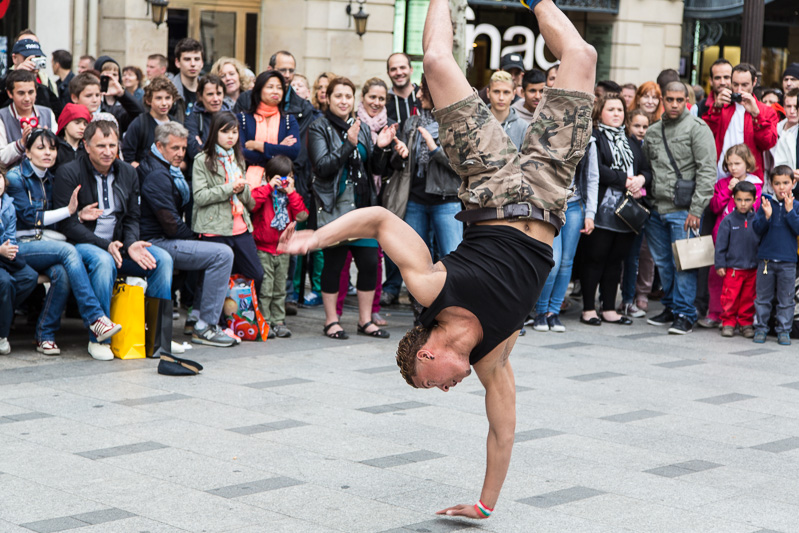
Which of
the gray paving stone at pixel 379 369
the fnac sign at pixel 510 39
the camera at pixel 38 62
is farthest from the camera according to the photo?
the fnac sign at pixel 510 39

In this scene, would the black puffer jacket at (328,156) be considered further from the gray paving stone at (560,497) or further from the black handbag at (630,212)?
the gray paving stone at (560,497)

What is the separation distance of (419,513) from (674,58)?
58.9ft

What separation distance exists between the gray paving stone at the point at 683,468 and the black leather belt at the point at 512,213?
1.65 metres

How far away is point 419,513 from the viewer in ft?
15.2

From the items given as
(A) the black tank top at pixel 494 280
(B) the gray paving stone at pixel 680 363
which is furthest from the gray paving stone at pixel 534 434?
(B) the gray paving stone at pixel 680 363

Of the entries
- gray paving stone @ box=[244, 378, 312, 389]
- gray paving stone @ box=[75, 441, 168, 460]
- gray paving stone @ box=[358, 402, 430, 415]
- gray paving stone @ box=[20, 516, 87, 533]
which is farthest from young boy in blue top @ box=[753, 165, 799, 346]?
gray paving stone @ box=[20, 516, 87, 533]

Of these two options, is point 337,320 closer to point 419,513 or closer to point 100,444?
point 100,444

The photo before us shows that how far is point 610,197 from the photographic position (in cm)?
967

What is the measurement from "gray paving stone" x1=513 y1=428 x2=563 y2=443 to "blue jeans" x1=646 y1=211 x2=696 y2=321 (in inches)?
154

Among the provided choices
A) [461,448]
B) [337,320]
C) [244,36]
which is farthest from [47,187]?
[244,36]

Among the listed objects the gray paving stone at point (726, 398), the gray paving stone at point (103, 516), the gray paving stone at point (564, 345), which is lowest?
the gray paving stone at point (564, 345)

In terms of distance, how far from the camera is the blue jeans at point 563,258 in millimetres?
9383

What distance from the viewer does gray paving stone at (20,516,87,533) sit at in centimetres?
429

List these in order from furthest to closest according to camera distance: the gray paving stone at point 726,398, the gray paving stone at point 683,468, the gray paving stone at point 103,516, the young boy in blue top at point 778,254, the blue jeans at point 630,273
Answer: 1. the blue jeans at point 630,273
2. the young boy in blue top at point 778,254
3. the gray paving stone at point 726,398
4. the gray paving stone at point 683,468
5. the gray paving stone at point 103,516
